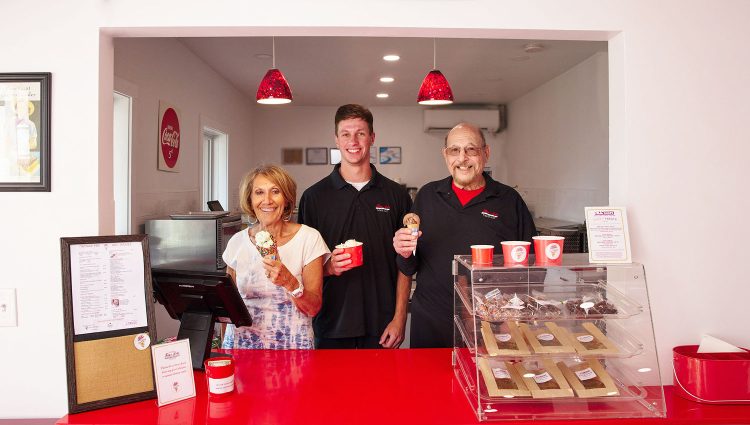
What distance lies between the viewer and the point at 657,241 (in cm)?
203

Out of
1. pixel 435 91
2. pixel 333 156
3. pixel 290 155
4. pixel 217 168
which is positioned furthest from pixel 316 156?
pixel 435 91

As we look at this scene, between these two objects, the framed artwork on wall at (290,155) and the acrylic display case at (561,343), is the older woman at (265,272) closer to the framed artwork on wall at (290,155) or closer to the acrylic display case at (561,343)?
the acrylic display case at (561,343)

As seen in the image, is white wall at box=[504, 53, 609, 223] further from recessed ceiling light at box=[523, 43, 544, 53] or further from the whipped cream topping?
the whipped cream topping

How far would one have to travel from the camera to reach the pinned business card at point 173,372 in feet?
5.63

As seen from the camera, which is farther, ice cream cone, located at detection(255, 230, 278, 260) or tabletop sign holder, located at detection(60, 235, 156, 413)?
ice cream cone, located at detection(255, 230, 278, 260)

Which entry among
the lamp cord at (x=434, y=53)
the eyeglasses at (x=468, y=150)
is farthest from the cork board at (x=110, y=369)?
the lamp cord at (x=434, y=53)

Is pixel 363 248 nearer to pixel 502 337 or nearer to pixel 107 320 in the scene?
pixel 502 337

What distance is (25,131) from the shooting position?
198 cm

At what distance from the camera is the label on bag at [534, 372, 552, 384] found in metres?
1.74

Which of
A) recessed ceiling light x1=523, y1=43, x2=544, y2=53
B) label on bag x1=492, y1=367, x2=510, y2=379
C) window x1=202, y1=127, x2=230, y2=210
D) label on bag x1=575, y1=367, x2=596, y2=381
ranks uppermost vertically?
recessed ceiling light x1=523, y1=43, x2=544, y2=53

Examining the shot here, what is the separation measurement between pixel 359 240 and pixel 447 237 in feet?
1.63

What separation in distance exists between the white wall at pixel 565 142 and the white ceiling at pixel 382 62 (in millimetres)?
215

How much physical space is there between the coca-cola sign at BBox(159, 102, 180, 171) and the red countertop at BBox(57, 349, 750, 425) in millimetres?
2965

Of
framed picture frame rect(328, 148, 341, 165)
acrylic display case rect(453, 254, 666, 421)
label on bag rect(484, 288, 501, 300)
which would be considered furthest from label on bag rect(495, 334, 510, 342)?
framed picture frame rect(328, 148, 341, 165)
